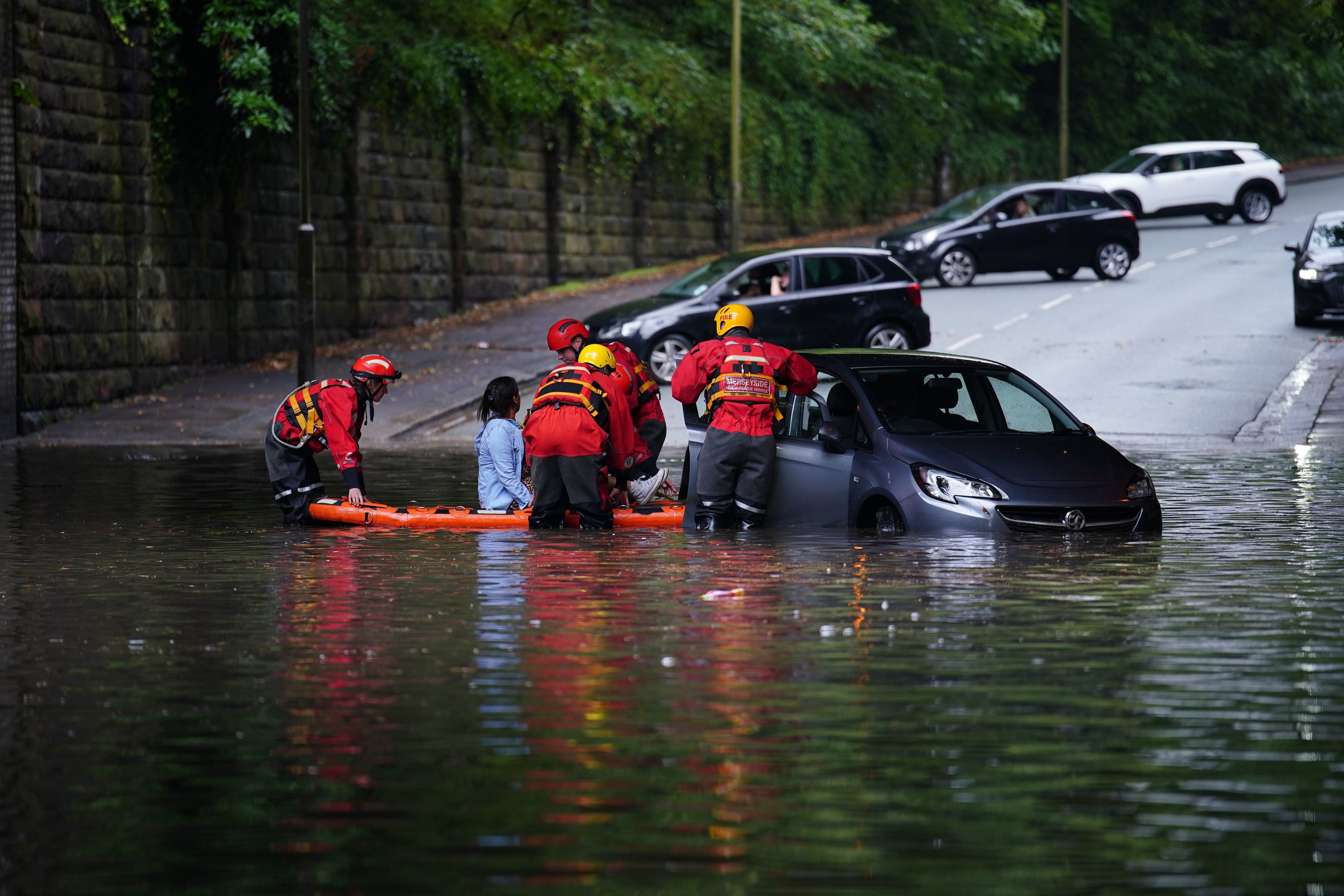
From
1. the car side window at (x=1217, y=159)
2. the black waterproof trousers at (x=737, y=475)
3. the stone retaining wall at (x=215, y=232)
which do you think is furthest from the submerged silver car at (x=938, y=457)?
the car side window at (x=1217, y=159)

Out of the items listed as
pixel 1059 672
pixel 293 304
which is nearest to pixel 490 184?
pixel 293 304

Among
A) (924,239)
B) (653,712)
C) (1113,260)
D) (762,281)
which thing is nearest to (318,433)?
(653,712)

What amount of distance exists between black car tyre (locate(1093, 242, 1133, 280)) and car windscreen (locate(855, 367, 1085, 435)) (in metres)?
22.4

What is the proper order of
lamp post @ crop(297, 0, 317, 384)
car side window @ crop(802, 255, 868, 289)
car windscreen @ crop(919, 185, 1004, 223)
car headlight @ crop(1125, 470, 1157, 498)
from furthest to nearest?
car windscreen @ crop(919, 185, 1004, 223), car side window @ crop(802, 255, 868, 289), lamp post @ crop(297, 0, 317, 384), car headlight @ crop(1125, 470, 1157, 498)

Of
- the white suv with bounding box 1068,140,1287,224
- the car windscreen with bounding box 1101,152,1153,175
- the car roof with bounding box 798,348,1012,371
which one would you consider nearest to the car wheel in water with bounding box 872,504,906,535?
the car roof with bounding box 798,348,1012,371

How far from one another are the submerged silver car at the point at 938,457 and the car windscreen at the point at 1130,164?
32195 mm

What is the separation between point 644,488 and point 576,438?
1337 millimetres

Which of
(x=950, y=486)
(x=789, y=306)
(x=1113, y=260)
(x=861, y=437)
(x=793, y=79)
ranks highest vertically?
(x=793, y=79)

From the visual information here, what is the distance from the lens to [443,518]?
46.6 ft

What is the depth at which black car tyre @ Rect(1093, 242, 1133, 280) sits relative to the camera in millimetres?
35500

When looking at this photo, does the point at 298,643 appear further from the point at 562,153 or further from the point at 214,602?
the point at 562,153

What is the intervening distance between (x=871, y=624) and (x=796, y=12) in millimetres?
35754

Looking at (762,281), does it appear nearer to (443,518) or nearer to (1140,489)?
(443,518)

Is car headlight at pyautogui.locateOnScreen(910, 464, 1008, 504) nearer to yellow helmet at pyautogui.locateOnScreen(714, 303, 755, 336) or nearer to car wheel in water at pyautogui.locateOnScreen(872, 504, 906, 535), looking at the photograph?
car wheel in water at pyautogui.locateOnScreen(872, 504, 906, 535)
